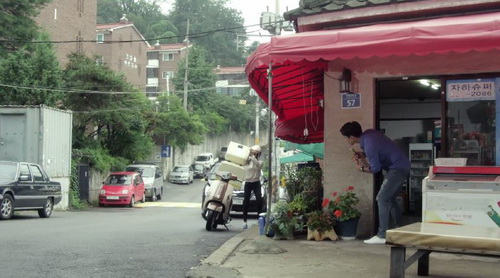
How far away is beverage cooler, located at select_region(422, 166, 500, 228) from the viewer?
22.3 ft

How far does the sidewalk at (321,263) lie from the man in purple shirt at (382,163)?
0.47 meters

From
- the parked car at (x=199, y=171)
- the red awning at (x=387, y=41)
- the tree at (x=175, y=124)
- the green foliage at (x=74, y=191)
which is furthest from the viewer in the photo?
the parked car at (x=199, y=171)

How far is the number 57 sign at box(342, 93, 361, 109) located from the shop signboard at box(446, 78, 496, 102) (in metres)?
1.25

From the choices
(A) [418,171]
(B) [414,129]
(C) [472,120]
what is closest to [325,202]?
(C) [472,120]

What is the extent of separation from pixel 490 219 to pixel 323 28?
3.72 metres

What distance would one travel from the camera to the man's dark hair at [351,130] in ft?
27.3

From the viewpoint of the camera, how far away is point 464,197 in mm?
6906

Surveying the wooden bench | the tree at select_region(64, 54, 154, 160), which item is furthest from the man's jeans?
the tree at select_region(64, 54, 154, 160)

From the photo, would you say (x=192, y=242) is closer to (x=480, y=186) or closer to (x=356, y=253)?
(x=356, y=253)

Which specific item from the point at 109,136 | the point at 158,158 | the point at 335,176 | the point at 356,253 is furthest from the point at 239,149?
the point at 158,158

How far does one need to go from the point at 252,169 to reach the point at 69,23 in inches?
1412

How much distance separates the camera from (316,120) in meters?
14.2

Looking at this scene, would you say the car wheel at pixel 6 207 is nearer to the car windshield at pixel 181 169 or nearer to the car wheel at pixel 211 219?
the car wheel at pixel 211 219

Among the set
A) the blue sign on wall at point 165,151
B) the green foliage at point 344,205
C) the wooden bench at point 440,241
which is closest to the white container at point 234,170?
the green foliage at point 344,205
